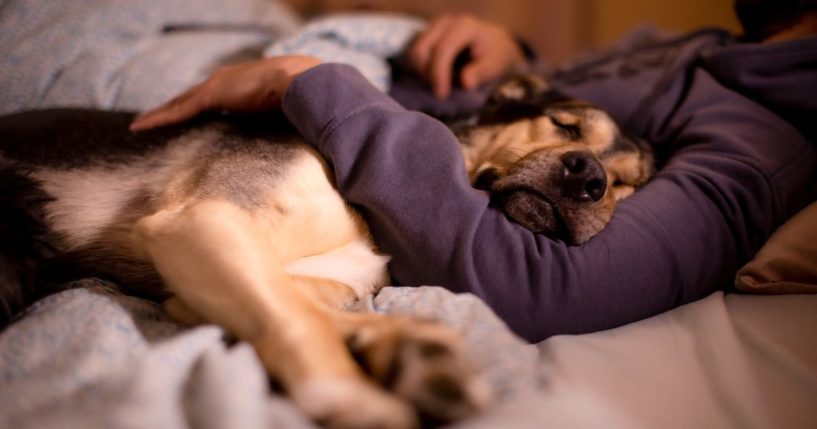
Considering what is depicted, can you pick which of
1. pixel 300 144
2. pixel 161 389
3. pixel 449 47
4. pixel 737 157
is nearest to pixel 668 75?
pixel 737 157

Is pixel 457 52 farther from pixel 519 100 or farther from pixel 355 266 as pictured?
pixel 355 266

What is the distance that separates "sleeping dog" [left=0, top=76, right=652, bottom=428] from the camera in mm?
836

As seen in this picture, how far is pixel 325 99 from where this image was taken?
4.20 ft

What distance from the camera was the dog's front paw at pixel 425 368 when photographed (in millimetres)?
768

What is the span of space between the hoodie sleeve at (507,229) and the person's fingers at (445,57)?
83cm

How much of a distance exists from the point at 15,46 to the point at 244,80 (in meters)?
0.90

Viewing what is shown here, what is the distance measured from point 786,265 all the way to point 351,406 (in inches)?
44.6

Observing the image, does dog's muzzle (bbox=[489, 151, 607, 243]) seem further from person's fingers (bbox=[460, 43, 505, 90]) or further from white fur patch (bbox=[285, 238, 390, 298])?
person's fingers (bbox=[460, 43, 505, 90])

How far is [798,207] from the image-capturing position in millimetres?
1525

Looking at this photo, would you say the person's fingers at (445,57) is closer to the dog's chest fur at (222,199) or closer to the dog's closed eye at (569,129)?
the dog's closed eye at (569,129)

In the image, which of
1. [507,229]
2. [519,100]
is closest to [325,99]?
[507,229]

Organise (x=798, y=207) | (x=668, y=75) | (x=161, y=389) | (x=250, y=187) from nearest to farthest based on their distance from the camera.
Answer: (x=161, y=389) → (x=250, y=187) → (x=798, y=207) → (x=668, y=75)

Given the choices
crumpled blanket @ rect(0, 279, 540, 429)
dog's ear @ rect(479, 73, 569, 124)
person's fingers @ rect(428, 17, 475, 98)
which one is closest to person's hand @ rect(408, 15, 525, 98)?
person's fingers @ rect(428, 17, 475, 98)

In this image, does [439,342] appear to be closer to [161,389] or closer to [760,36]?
[161,389]
